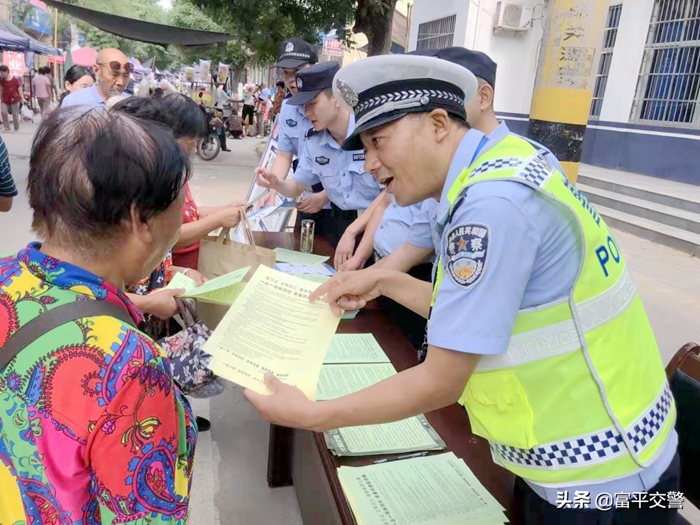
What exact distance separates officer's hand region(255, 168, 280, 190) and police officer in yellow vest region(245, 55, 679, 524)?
187 cm

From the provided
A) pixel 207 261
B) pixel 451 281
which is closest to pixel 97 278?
pixel 451 281

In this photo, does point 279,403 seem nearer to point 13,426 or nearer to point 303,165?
point 13,426

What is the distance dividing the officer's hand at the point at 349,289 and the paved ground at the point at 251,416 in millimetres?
649

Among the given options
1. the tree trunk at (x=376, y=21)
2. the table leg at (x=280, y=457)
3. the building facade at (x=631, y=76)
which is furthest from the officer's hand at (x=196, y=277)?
the tree trunk at (x=376, y=21)

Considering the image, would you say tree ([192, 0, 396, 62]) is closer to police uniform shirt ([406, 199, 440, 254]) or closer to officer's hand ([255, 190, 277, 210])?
officer's hand ([255, 190, 277, 210])

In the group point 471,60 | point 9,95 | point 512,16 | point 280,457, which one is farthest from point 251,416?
point 9,95

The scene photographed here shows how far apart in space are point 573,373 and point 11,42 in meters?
18.8

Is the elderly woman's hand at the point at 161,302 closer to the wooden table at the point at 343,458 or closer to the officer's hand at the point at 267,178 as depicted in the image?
the wooden table at the point at 343,458

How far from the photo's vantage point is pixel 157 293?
1.56m

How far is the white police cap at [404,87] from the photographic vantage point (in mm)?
983

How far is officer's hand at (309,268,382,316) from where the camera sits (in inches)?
50.9

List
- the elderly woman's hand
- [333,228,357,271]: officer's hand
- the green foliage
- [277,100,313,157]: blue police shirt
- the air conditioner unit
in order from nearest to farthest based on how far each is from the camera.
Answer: the elderly woman's hand, [333,228,357,271]: officer's hand, [277,100,313,157]: blue police shirt, the green foliage, the air conditioner unit

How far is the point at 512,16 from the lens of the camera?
9078mm

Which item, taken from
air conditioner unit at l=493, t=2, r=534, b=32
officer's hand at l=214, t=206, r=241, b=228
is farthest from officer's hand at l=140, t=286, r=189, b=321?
air conditioner unit at l=493, t=2, r=534, b=32
